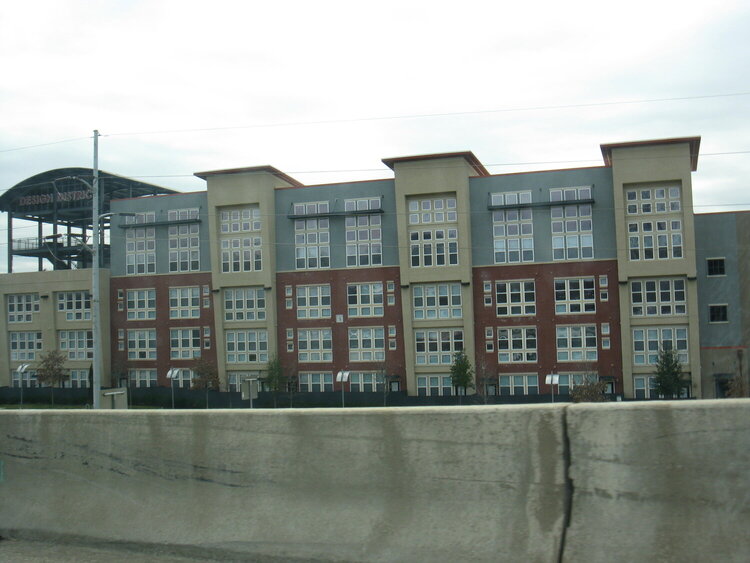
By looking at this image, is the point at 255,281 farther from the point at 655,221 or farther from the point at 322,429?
the point at 322,429

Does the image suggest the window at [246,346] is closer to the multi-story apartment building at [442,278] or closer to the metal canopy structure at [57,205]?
the multi-story apartment building at [442,278]

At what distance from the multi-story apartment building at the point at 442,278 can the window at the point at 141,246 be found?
0.54 ft

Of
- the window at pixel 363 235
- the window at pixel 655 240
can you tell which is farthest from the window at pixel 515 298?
the window at pixel 363 235

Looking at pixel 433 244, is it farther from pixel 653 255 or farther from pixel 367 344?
pixel 653 255

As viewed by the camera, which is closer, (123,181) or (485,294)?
(485,294)

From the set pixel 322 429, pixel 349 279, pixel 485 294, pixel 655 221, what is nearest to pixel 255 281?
pixel 349 279

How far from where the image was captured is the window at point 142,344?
55.1 metres

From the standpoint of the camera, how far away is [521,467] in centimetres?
521

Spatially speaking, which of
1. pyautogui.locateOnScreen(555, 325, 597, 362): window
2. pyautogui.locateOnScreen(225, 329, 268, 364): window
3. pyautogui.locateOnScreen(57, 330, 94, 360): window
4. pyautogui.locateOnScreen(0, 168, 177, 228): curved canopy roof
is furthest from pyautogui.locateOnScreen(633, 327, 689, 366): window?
pyautogui.locateOnScreen(0, 168, 177, 228): curved canopy roof

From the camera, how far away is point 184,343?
178ft

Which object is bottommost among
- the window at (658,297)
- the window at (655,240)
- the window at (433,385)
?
the window at (433,385)

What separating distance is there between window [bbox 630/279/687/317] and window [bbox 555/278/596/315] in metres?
2.46

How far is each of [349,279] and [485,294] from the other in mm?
9491

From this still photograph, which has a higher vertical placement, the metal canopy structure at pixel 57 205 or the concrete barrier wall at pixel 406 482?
the metal canopy structure at pixel 57 205
